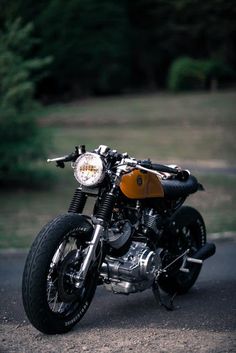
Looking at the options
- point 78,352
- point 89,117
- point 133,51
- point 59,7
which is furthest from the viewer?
point 133,51

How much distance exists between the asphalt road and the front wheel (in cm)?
16

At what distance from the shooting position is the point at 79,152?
553cm

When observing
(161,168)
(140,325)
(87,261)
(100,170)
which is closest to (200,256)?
(140,325)

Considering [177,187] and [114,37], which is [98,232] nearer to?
[177,187]

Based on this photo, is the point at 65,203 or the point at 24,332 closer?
the point at 24,332

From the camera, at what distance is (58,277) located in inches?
203

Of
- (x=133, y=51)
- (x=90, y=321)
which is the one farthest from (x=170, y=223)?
(x=133, y=51)

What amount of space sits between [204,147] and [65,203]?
848 centimetres

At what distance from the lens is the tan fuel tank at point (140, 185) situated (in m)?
5.44

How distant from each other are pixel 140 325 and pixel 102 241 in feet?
2.48

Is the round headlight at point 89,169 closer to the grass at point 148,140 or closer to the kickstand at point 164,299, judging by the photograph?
the kickstand at point 164,299

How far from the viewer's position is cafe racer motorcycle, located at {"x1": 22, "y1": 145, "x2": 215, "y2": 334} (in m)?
5.07

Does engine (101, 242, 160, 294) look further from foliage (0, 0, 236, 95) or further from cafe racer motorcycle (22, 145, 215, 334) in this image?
foliage (0, 0, 236, 95)

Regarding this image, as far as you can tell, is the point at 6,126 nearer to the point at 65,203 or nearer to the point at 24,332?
the point at 65,203
